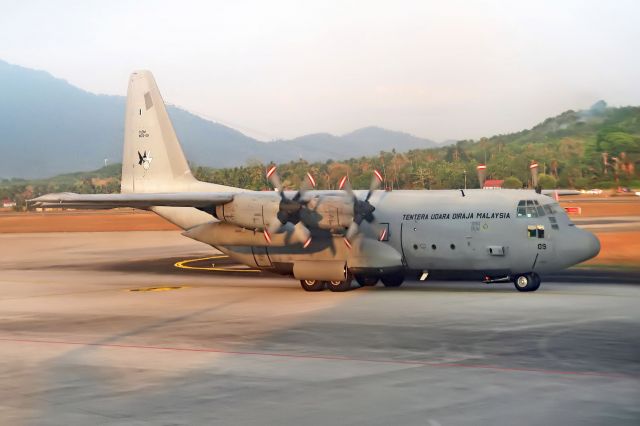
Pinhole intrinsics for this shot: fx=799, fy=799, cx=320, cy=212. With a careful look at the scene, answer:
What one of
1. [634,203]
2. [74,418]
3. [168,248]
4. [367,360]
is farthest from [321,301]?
[634,203]

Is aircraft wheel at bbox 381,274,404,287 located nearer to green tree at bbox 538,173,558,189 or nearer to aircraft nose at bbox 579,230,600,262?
aircraft nose at bbox 579,230,600,262

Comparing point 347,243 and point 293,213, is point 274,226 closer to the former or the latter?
point 293,213

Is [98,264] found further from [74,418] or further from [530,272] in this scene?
[74,418]

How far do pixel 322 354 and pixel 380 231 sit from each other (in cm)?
1204

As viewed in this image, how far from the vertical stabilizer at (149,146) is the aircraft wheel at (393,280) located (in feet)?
33.0

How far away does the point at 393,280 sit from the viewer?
30047mm

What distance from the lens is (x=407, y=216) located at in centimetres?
2866

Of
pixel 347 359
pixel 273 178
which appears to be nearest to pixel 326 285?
pixel 273 178

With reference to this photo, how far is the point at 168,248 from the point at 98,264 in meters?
10.2

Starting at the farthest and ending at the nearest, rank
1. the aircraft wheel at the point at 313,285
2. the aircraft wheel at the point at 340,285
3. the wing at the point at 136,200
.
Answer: the aircraft wheel at the point at 313,285
the aircraft wheel at the point at 340,285
the wing at the point at 136,200

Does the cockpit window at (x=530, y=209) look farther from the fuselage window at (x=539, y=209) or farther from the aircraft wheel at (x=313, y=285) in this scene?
the aircraft wheel at (x=313, y=285)

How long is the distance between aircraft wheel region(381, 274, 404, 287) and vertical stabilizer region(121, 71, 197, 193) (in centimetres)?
1006

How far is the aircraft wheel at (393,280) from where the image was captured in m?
29.7

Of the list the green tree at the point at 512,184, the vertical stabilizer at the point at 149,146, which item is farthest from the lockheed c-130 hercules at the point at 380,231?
the green tree at the point at 512,184
